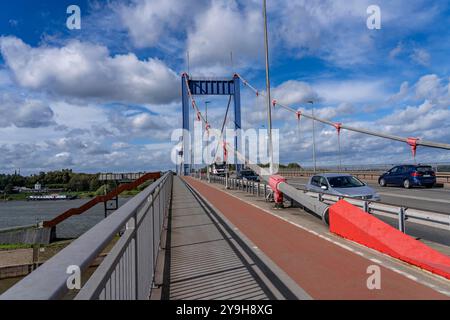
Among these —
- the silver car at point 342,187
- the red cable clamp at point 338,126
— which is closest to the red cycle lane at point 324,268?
Result: the silver car at point 342,187

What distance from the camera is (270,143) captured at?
59.5 ft

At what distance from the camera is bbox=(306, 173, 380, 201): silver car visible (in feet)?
47.4

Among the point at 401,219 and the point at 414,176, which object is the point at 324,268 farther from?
the point at 414,176

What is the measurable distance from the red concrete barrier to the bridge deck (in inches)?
100

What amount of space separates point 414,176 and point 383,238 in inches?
874

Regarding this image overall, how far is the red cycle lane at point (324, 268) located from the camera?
5.47 m

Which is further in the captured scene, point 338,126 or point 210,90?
point 210,90

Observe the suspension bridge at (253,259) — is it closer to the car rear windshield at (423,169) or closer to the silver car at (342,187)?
the silver car at (342,187)

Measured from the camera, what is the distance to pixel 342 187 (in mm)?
15453

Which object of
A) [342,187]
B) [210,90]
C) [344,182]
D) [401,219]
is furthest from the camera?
[210,90]

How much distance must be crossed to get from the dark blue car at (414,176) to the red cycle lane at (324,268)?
19.6m

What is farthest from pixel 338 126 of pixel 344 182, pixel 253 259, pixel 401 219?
pixel 253 259

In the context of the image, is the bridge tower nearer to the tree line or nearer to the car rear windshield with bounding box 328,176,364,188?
the tree line
